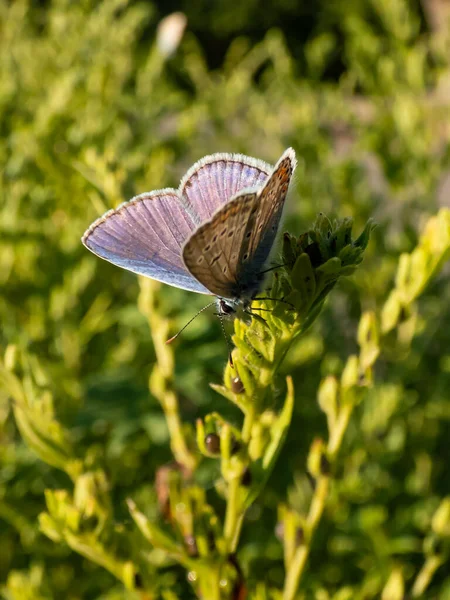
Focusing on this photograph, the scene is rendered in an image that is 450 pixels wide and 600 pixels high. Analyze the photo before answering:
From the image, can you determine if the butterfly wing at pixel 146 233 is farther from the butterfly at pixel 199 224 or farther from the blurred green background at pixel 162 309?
the blurred green background at pixel 162 309

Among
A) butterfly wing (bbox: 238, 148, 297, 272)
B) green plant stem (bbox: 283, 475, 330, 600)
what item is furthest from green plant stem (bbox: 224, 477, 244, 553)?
butterfly wing (bbox: 238, 148, 297, 272)

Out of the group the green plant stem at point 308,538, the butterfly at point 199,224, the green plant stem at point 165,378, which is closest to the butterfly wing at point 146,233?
the butterfly at point 199,224

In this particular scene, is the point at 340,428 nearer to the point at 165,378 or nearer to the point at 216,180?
the point at 165,378

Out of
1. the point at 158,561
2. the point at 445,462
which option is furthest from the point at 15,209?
the point at 445,462

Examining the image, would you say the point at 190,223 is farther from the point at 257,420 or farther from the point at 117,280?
the point at 117,280

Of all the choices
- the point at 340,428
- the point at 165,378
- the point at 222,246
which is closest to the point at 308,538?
the point at 340,428

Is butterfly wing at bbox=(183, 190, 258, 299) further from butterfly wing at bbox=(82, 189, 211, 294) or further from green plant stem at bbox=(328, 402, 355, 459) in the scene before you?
green plant stem at bbox=(328, 402, 355, 459)
